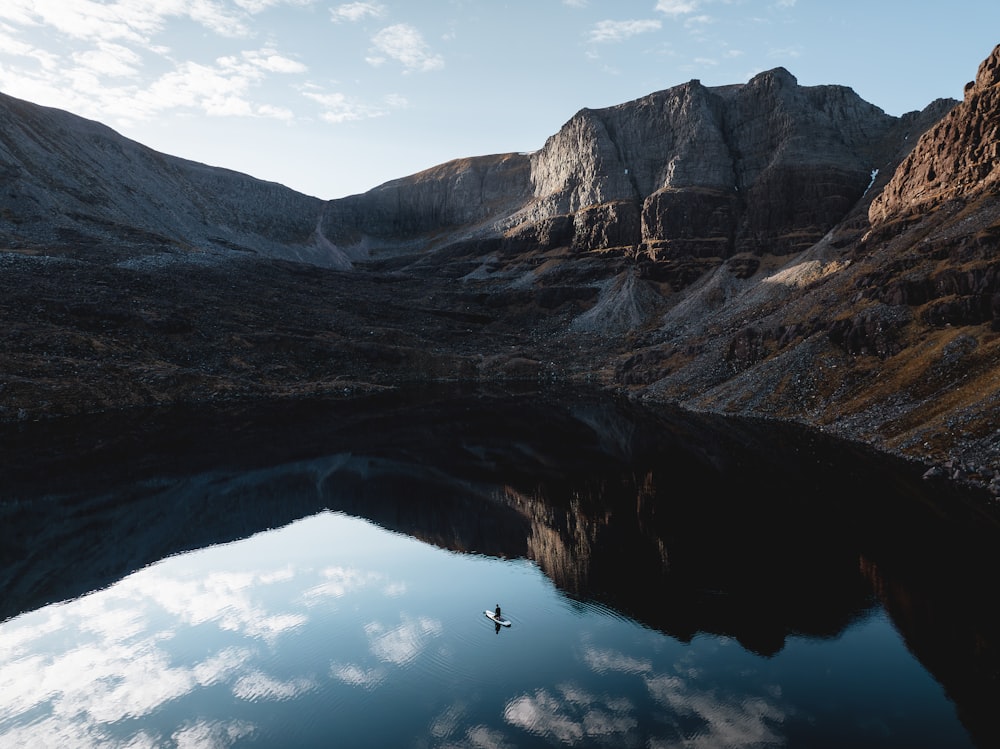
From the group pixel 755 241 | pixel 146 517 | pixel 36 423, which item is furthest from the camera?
pixel 755 241

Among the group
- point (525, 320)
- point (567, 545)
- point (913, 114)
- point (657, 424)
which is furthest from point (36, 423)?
point (913, 114)

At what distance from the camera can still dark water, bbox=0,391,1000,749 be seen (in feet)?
75.7

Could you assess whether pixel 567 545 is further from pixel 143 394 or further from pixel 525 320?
pixel 525 320

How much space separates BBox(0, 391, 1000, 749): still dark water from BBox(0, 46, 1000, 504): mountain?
57.8 feet

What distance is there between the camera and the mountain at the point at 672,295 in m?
70.5

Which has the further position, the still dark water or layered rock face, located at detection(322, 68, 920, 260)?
layered rock face, located at detection(322, 68, 920, 260)

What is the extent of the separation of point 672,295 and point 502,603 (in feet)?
485

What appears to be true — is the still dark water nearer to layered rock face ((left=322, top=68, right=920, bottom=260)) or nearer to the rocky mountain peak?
the rocky mountain peak

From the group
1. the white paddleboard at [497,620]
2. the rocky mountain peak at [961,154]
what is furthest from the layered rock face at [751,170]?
the white paddleboard at [497,620]

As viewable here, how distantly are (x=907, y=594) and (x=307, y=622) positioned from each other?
31115 mm

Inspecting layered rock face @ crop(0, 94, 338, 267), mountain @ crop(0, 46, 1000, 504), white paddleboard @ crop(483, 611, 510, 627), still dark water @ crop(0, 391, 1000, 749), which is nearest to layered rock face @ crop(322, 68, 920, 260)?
mountain @ crop(0, 46, 1000, 504)

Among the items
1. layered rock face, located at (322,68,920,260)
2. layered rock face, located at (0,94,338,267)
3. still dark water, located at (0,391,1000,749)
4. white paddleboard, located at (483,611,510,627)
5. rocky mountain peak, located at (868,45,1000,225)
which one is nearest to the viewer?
still dark water, located at (0,391,1000,749)

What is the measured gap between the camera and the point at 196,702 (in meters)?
24.9

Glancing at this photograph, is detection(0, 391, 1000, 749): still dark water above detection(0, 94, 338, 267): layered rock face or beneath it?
beneath
